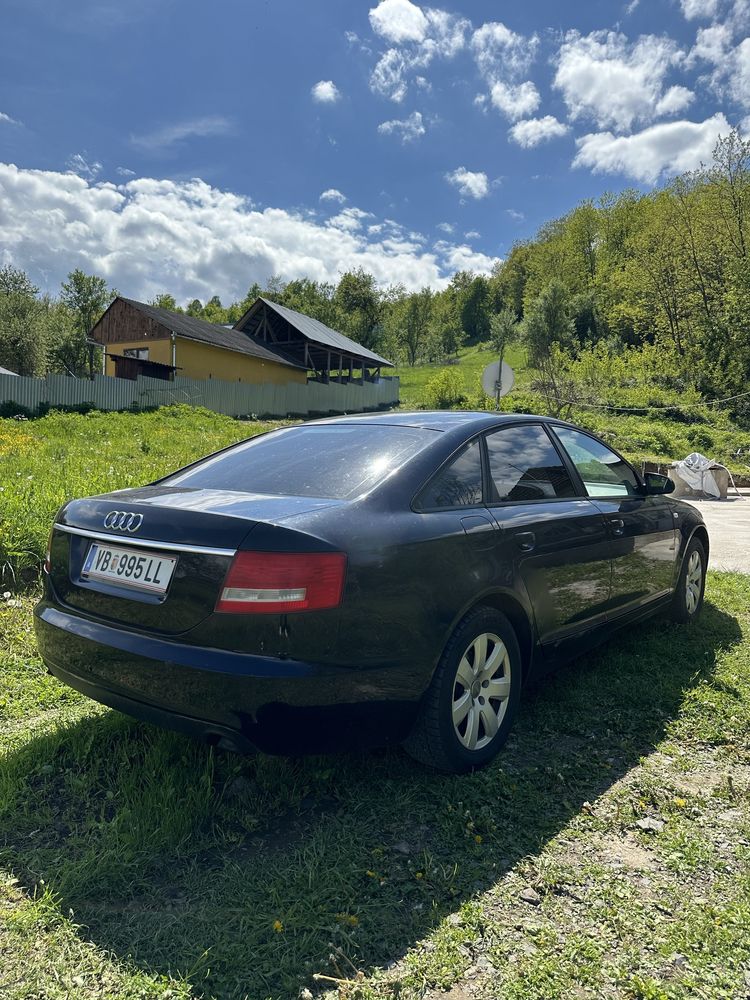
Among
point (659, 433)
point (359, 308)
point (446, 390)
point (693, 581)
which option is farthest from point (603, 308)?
point (693, 581)

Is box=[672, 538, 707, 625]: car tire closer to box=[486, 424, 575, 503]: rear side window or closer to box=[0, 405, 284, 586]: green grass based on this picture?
box=[486, 424, 575, 503]: rear side window

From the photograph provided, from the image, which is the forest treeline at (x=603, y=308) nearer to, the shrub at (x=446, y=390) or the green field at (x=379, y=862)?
the shrub at (x=446, y=390)

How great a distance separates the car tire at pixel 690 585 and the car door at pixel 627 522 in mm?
197

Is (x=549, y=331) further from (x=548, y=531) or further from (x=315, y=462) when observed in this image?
(x=315, y=462)

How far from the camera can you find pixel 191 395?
26.5 m

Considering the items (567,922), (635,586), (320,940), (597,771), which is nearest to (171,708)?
(320,940)

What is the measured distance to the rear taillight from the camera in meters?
2.08

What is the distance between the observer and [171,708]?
2191 millimetres

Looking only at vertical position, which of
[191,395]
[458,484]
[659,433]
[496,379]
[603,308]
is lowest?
[458,484]

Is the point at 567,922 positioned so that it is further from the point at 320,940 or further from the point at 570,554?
the point at 570,554

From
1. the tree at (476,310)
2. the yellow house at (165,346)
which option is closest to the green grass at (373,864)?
the yellow house at (165,346)

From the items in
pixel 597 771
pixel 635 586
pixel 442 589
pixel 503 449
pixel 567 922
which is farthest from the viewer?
pixel 635 586

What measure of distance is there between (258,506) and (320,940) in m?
1.36

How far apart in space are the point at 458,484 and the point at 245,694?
1.29 meters
